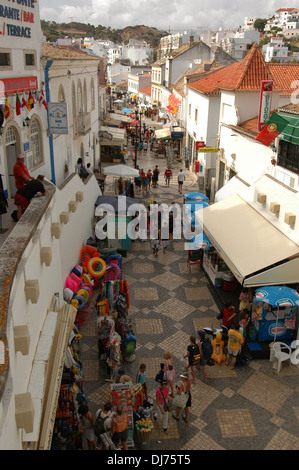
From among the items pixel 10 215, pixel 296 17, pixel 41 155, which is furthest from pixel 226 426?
pixel 296 17

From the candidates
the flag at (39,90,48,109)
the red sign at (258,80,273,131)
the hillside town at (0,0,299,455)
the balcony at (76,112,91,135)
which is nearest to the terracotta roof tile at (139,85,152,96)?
the balcony at (76,112,91,135)

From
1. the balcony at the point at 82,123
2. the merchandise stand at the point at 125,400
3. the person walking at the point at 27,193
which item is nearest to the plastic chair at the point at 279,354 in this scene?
the merchandise stand at the point at 125,400

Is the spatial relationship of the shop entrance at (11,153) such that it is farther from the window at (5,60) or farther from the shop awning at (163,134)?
the shop awning at (163,134)

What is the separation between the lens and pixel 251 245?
11805 mm

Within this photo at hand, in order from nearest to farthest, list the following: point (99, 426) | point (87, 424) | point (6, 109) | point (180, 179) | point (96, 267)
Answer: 1. point (99, 426)
2. point (87, 424)
3. point (6, 109)
4. point (96, 267)
5. point (180, 179)

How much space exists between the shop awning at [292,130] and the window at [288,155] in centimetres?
31

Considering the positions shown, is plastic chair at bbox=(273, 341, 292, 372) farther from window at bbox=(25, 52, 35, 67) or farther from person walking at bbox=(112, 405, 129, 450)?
window at bbox=(25, 52, 35, 67)

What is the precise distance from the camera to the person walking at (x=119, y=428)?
7.51 m

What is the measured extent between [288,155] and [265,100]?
2.23 meters

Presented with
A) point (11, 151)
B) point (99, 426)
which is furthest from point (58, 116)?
point (99, 426)

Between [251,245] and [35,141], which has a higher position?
[35,141]

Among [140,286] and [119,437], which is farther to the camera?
[140,286]

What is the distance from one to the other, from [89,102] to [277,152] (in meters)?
15.0

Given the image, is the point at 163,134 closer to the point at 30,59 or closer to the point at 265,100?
the point at 265,100
